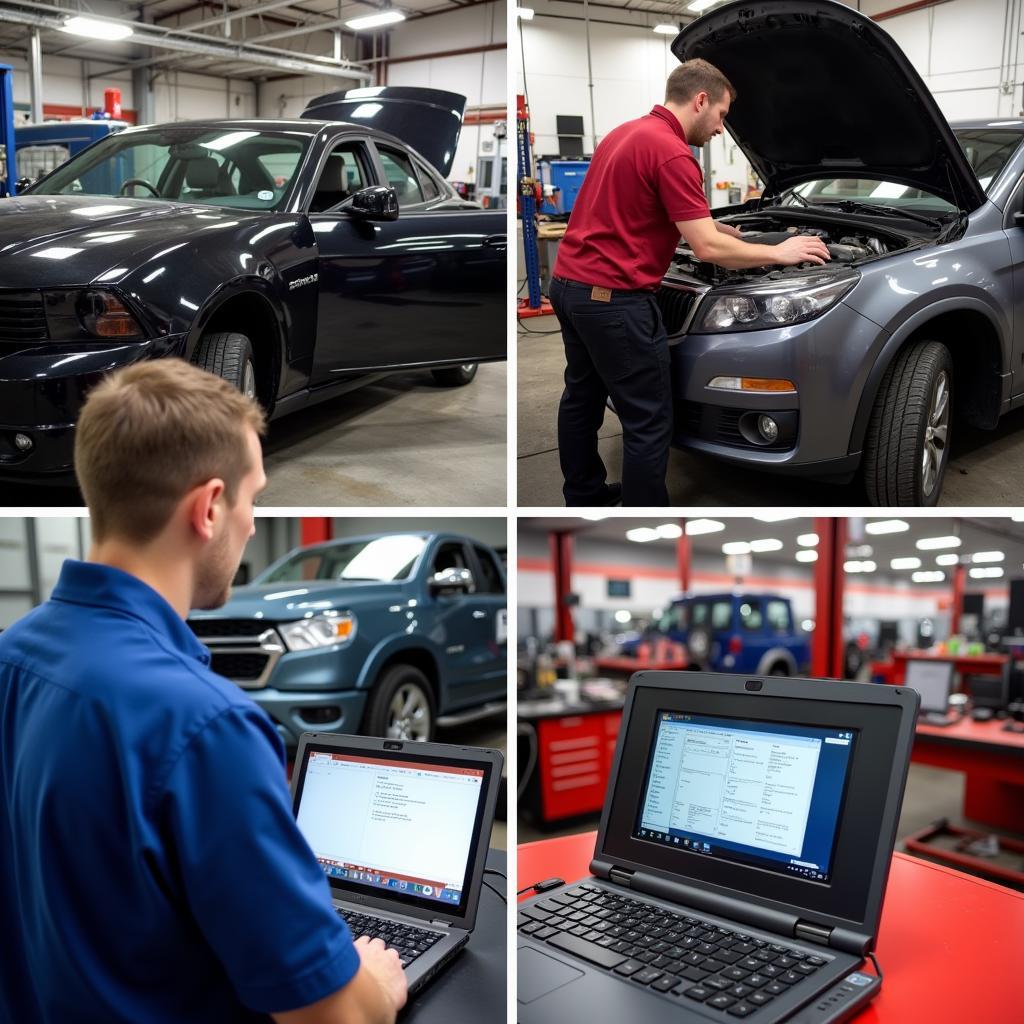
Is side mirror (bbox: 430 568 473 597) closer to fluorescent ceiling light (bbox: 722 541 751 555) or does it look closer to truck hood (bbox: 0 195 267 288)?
Answer: truck hood (bbox: 0 195 267 288)

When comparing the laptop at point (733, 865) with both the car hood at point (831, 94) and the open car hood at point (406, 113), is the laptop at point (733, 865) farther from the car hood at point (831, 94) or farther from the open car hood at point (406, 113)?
the open car hood at point (406, 113)

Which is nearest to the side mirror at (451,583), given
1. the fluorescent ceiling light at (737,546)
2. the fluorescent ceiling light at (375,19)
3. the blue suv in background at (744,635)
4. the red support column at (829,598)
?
the blue suv in background at (744,635)

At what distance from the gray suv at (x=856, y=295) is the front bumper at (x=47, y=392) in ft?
5.73

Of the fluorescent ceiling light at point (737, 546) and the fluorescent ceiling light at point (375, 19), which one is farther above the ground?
the fluorescent ceiling light at point (375, 19)

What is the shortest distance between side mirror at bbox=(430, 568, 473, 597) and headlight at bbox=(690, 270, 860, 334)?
2.12 m

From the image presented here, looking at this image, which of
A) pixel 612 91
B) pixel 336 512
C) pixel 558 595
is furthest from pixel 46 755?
pixel 612 91

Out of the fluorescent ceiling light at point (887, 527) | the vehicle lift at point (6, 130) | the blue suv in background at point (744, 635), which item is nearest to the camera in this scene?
the vehicle lift at point (6, 130)

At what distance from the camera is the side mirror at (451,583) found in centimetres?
455

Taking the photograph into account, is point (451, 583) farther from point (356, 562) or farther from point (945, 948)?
point (945, 948)

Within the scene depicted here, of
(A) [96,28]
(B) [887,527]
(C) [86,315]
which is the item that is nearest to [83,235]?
(C) [86,315]

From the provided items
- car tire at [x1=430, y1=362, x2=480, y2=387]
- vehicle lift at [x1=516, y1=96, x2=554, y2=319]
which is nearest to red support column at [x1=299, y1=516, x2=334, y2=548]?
vehicle lift at [x1=516, y1=96, x2=554, y2=319]

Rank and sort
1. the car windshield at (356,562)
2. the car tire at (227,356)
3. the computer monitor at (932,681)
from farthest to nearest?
the computer monitor at (932,681) → the car windshield at (356,562) → the car tire at (227,356)

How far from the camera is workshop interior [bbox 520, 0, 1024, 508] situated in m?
2.70

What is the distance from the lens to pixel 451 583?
15.5ft
